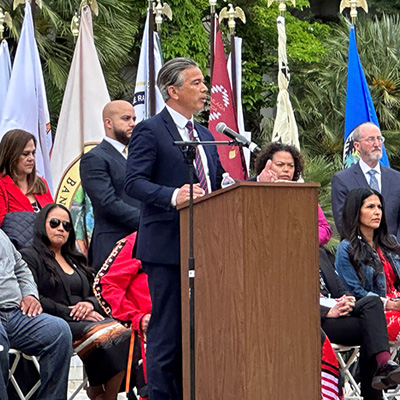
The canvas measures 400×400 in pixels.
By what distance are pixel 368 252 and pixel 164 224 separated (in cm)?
223

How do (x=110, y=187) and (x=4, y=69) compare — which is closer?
(x=110, y=187)

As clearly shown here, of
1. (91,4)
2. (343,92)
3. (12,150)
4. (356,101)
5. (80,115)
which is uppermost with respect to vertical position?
(343,92)

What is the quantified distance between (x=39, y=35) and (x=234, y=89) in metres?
5.19

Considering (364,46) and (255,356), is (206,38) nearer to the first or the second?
(364,46)

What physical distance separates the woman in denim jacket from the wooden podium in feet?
8.63

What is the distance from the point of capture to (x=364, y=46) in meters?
17.5

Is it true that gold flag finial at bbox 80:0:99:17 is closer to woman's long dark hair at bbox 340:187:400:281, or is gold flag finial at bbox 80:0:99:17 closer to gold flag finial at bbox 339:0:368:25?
gold flag finial at bbox 339:0:368:25

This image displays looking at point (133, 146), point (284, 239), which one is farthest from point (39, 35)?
point (284, 239)

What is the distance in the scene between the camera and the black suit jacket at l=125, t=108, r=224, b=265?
4.86 m

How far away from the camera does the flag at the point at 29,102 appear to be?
9.61 m

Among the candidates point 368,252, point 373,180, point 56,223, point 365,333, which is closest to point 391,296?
point 368,252

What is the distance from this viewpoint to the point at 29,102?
32.1ft

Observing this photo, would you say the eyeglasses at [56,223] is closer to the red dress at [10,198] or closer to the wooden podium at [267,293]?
the red dress at [10,198]

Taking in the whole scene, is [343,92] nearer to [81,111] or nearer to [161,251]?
[81,111]
